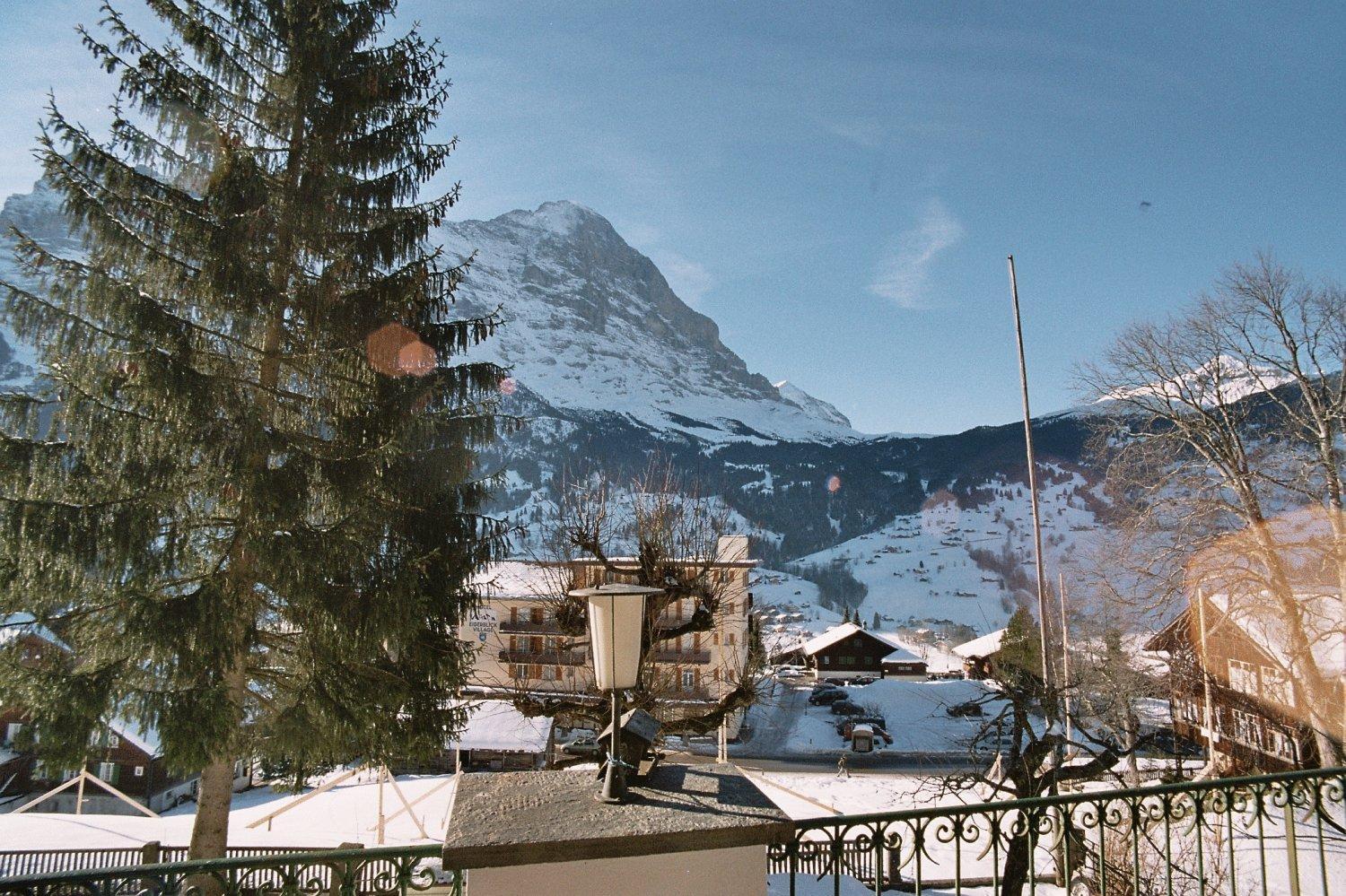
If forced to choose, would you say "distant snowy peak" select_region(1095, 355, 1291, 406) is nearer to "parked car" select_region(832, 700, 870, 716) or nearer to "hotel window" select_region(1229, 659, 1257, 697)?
"hotel window" select_region(1229, 659, 1257, 697)

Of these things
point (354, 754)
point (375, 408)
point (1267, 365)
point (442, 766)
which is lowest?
point (442, 766)

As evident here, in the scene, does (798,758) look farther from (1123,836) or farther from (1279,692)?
(1123,836)

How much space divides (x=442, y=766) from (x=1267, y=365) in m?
26.6

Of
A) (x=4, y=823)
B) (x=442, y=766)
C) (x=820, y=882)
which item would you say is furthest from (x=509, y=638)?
(x=820, y=882)

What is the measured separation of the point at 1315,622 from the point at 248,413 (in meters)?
17.8

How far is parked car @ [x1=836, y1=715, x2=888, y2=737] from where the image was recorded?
3403 centimetres

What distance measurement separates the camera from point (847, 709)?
125 ft

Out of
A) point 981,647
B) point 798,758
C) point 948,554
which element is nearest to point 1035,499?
point 798,758

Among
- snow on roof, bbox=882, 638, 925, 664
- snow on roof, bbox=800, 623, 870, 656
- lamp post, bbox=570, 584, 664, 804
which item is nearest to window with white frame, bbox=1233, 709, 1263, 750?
lamp post, bbox=570, 584, 664, 804

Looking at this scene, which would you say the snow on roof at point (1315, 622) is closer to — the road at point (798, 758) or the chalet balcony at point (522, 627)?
the road at point (798, 758)

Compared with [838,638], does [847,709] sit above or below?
below

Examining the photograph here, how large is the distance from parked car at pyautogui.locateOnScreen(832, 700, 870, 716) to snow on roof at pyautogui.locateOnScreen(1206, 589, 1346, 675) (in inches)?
912

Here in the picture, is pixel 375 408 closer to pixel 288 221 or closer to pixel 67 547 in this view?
pixel 288 221

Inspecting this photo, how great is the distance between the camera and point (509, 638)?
34.6 m
